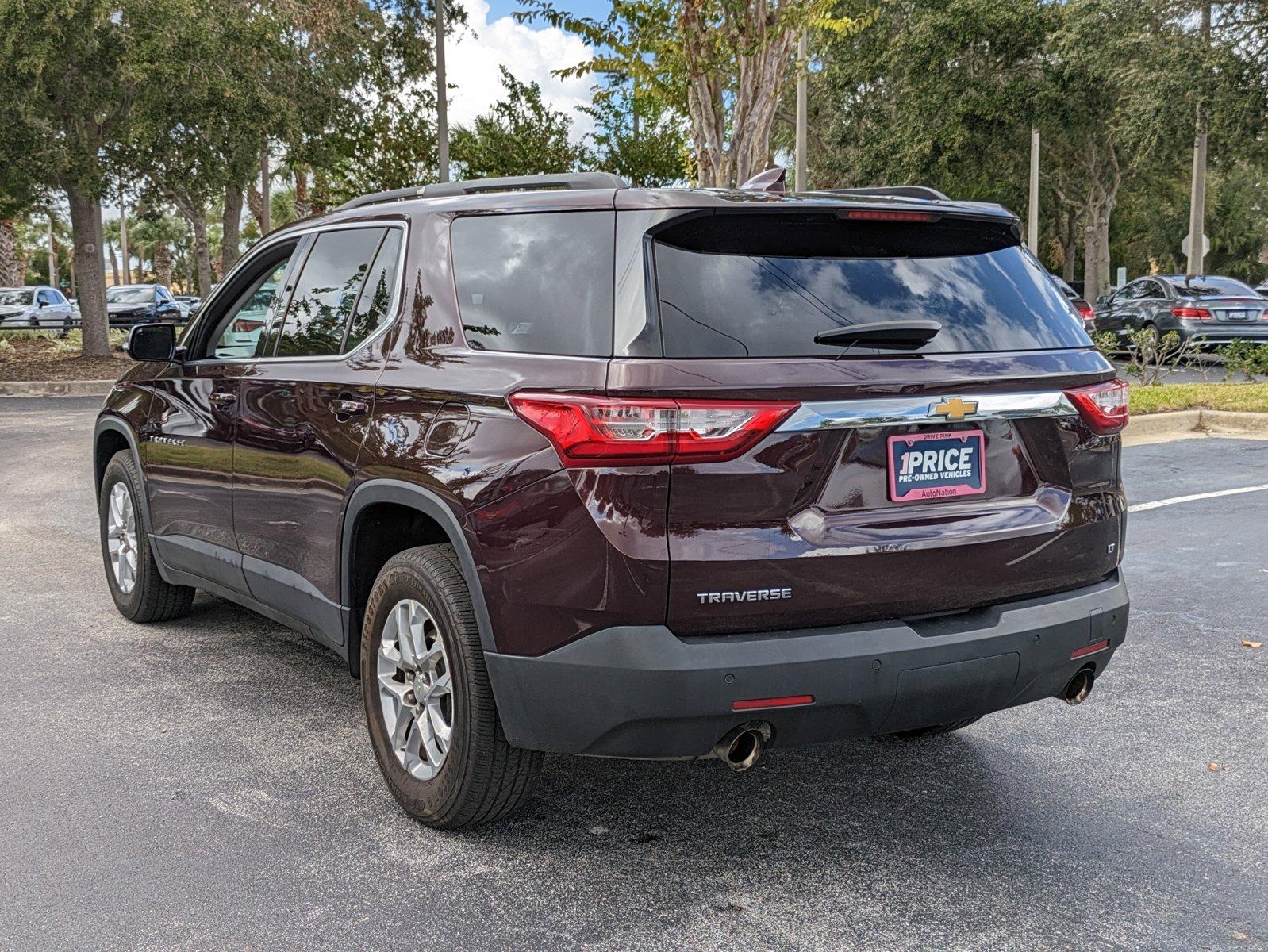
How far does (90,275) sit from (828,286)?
23877 millimetres

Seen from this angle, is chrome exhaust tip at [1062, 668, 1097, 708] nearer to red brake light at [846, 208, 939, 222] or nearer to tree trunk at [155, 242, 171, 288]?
red brake light at [846, 208, 939, 222]

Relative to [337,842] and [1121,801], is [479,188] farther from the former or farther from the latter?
[1121,801]

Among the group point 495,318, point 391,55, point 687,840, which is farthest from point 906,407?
point 391,55

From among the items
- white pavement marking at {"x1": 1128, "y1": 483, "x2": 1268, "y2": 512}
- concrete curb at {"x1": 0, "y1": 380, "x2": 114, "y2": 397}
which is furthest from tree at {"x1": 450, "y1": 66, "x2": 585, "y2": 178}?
white pavement marking at {"x1": 1128, "y1": 483, "x2": 1268, "y2": 512}

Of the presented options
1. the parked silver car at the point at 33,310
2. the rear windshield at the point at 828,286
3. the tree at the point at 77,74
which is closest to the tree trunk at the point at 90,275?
the tree at the point at 77,74

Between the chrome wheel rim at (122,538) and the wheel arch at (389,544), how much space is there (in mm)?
2289

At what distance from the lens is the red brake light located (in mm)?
3484

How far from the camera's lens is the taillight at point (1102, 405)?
3723 millimetres

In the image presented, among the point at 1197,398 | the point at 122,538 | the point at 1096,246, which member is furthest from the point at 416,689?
the point at 1096,246

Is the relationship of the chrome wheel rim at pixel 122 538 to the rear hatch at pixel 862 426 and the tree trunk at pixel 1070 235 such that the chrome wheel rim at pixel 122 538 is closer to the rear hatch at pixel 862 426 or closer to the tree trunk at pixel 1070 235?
the rear hatch at pixel 862 426

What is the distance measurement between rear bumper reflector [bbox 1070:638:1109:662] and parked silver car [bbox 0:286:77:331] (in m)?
42.6

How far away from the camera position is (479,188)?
13.5 ft

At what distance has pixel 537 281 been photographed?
362 centimetres

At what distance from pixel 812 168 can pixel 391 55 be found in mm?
19269
